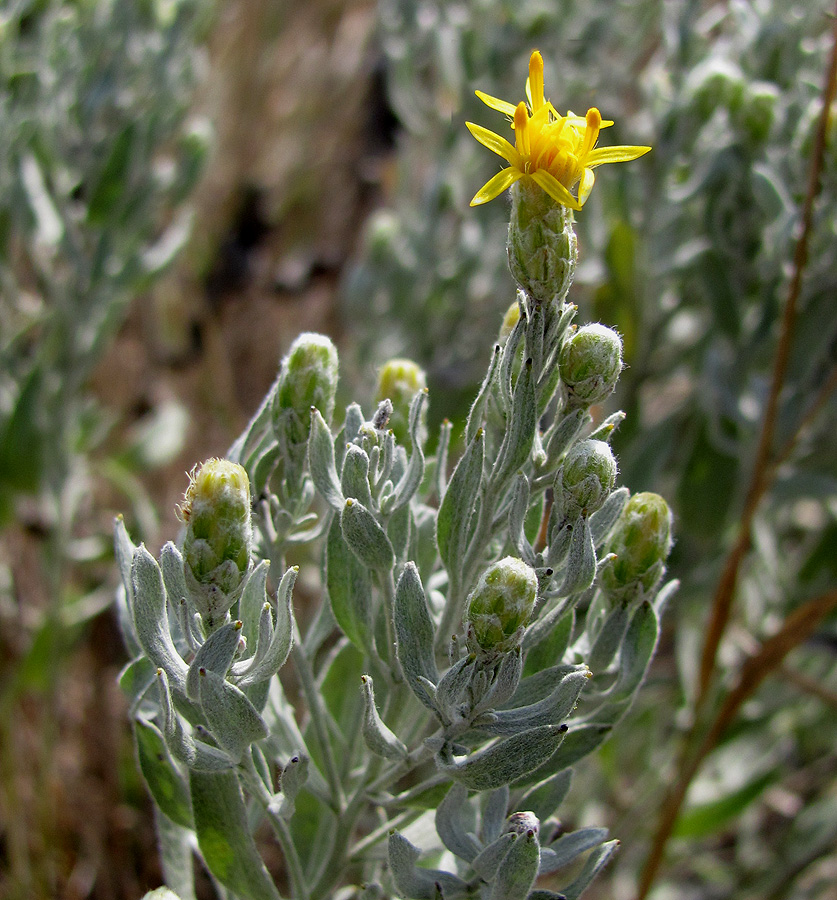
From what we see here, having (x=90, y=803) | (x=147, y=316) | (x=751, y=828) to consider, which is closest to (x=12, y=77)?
(x=147, y=316)

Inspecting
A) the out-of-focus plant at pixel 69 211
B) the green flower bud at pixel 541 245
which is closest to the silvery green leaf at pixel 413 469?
the green flower bud at pixel 541 245

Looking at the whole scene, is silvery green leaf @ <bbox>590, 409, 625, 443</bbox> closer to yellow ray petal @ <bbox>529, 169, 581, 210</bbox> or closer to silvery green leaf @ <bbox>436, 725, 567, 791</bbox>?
yellow ray petal @ <bbox>529, 169, 581, 210</bbox>

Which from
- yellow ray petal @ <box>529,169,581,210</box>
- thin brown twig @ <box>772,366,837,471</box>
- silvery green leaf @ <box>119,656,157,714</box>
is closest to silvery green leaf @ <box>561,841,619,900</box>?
silvery green leaf @ <box>119,656,157,714</box>

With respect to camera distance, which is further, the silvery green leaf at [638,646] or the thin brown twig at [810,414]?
the thin brown twig at [810,414]

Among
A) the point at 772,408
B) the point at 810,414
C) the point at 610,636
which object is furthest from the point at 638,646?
the point at 810,414

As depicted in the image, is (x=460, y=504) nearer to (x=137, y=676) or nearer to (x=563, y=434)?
(x=563, y=434)

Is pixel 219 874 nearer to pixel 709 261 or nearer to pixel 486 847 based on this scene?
pixel 486 847

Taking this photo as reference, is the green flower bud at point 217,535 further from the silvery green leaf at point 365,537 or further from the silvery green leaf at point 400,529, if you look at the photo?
the silvery green leaf at point 400,529
